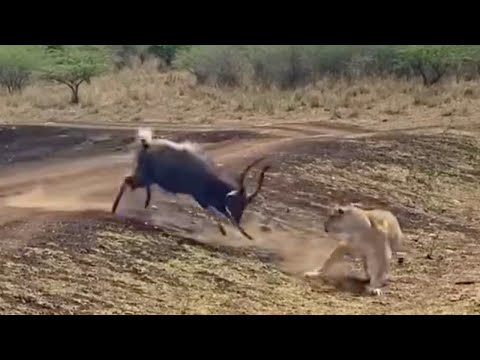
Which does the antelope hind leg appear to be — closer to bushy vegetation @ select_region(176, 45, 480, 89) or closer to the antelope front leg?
the antelope front leg

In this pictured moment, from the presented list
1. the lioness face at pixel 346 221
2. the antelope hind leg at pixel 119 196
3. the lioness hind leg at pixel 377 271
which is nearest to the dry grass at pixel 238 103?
the antelope hind leg at pixel 119 196

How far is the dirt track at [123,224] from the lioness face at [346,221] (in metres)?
0.04

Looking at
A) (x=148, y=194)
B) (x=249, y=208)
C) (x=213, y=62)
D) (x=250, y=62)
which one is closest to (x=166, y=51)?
(x=213, y=62)

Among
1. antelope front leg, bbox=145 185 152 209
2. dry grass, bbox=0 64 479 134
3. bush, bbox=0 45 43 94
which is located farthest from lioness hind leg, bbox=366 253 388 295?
bush, bbox=0 45 43 94

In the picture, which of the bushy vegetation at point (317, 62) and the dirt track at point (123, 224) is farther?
the bushy vegetation at point (317, 62)

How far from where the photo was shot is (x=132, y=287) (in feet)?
13.0

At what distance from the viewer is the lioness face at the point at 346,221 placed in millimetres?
3992

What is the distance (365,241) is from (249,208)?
17.2 inches

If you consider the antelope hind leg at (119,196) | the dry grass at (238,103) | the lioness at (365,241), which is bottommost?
the lioness at (365,241)

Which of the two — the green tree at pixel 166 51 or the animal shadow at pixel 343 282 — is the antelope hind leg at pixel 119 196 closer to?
the green tree at pixel 166 51

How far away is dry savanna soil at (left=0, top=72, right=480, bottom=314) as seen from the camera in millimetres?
3955
